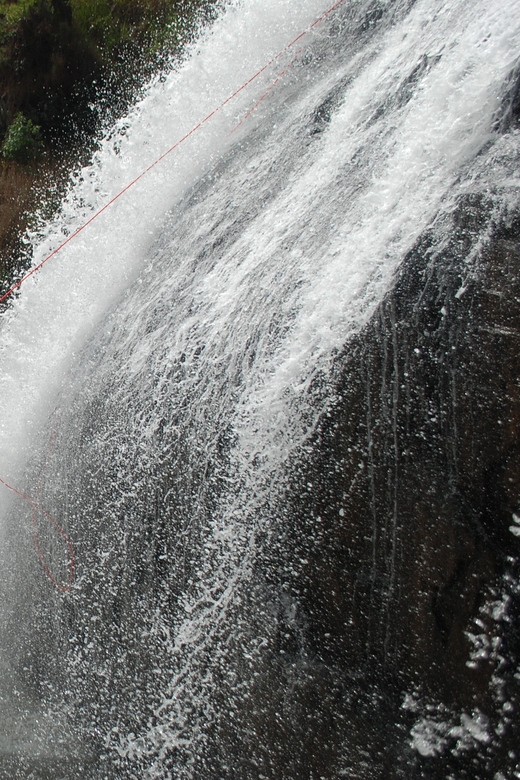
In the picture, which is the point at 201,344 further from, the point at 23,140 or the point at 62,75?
the point at 62,75

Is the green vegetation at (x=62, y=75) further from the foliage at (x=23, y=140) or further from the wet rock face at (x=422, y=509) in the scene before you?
the wet rock face at (x=422, y=509)

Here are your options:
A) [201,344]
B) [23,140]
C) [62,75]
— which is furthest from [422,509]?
[62,75]

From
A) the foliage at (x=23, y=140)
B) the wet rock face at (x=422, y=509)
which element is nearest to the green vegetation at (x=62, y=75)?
the foliage at (x=23, y=140)

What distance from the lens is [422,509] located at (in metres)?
1.58

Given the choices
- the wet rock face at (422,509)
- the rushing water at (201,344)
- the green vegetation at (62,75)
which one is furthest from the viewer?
the green vegetation at (62,75)

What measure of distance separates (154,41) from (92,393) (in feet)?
5.86

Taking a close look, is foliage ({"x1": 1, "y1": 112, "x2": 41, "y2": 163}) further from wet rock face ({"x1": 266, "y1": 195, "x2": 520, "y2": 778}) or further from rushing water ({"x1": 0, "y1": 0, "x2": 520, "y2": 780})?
wet rock face ({"x1": 266, "y1": 195, "x2": 520, "y2": 778})

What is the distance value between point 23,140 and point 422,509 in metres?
2.47

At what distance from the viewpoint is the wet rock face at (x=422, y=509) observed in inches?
57.9

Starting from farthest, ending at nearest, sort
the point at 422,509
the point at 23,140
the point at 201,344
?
1. the point at 23,140
2. the point at 201,344
3. the point at 422,509

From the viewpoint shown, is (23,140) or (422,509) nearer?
(422,509)

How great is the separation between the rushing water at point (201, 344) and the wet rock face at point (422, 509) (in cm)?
13

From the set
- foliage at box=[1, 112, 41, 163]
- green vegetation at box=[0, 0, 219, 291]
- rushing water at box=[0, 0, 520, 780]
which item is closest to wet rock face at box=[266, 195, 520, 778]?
rushing water at box=[0, 0, 520, 780]

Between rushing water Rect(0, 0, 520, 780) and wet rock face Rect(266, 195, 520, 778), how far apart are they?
0.13 meters
